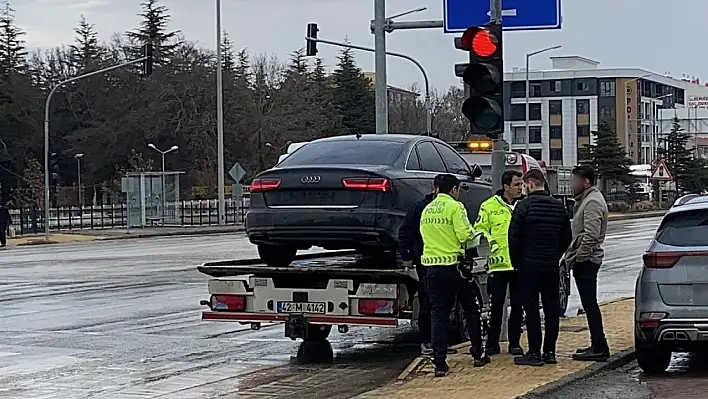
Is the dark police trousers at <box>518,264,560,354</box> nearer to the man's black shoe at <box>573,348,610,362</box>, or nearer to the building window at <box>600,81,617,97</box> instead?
the man's black shoe at <box>573,348,610,362</box>

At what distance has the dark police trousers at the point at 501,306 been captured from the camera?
11.2m

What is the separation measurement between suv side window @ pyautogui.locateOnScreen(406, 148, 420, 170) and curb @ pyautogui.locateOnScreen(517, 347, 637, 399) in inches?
112

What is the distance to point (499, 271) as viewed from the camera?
11.2 m

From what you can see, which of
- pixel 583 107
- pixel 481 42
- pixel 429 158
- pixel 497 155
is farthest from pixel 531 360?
pixel 583 107

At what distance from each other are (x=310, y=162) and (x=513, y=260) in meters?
2.68

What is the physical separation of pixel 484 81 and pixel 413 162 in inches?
53.8

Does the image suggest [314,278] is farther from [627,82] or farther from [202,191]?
[627,82]

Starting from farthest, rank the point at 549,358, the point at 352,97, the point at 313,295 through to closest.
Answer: the point at 352,97 → the point at 313,295 → the point at 549,358

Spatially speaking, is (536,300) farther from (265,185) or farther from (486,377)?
(265,185)

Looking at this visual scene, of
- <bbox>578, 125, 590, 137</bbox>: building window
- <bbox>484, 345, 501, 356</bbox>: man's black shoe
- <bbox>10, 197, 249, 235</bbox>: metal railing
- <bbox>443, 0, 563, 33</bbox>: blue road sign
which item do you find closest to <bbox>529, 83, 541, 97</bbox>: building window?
<bbox>578, 125, 590, 137</bbox>: building window

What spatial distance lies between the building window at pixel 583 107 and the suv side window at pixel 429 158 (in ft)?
366

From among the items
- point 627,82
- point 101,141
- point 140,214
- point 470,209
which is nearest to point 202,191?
point 101,141

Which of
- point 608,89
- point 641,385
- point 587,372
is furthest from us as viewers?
point 608,89

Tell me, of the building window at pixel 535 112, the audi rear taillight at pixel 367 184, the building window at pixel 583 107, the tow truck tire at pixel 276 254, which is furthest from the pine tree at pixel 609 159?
the audi rear taillight at pixel 367 184
